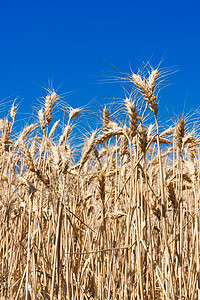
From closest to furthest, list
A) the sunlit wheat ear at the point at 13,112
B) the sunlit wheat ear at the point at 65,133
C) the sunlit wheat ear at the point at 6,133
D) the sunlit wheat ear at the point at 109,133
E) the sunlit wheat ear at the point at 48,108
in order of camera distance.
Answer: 1. the sunlit wheat ear at the point at 109,133
2. the sunlit wheat ear at the point at 65,133
3. the sunlit wheat ear at the point at 48,108
4. the sunlit wheat ear at the point at 6,133
5. the sunlit wheat ear at the point at 13,112

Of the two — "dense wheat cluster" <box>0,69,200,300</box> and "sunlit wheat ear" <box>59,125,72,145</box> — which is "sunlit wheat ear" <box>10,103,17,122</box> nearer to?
"dense wheat cluster" <box>0,69,200,300</box>

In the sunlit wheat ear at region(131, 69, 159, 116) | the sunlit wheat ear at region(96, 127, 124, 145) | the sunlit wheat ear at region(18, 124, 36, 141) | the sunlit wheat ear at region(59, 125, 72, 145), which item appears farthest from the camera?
the sunlit wheat ear at region(18, 124, 36, 141)

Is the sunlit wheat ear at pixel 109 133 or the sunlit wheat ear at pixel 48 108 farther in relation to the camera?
the sunlit wheat ear at pixel 48 108

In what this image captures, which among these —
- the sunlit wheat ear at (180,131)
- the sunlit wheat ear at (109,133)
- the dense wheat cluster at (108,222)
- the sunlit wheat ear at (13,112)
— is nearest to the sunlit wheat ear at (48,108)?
the dense wheat cluster at (108,222)

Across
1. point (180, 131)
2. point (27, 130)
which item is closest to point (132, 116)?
point (180, 131)

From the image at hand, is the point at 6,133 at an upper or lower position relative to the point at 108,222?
upper

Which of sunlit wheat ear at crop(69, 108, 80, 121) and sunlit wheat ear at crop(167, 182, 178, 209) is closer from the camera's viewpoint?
sunlit wheat ear at crop(167, 182, 178, 209)

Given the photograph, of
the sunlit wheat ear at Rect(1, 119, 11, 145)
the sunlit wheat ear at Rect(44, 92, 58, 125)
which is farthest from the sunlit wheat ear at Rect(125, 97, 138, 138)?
the sunlit wheat ear at Rect(1, 119, 11, 145)

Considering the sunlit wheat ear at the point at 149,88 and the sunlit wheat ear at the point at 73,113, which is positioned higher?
the sunlit wheat ear at the point at 73,113

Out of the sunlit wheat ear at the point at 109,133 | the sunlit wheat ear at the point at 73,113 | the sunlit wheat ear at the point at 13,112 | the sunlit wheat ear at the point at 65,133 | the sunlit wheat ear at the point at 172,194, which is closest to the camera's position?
the sunlit wheat ear at the point at 109,133

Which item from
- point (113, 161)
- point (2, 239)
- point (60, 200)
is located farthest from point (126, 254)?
point (113, 161)

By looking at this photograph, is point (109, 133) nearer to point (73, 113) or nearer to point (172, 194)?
point (172, 194)

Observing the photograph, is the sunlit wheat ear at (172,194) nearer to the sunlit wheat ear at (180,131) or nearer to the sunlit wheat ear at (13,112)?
the sunlit wheat ear at (180,131)

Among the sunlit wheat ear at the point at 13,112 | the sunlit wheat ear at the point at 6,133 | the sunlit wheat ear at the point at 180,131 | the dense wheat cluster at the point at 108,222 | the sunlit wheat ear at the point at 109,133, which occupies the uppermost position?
the sunlit wheat ear at the point at 13,112
